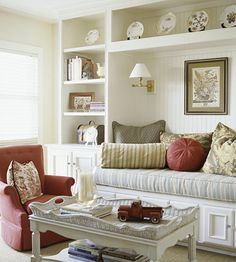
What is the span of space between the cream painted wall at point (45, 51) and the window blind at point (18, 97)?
0.50 feet

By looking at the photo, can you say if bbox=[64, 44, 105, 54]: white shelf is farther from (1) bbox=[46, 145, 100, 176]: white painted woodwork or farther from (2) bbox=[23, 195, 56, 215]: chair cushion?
(2) bbox=[23, 195, 56, 215]: chair cushion

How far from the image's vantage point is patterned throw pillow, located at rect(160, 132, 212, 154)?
3.96 metres

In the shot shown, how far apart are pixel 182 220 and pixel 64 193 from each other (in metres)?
1.61

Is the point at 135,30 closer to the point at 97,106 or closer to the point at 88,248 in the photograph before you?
the point at 97,106

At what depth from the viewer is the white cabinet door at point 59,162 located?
4703 millimetres

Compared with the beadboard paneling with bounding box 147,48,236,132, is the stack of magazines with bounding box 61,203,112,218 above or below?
below

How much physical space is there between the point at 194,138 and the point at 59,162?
1.69 m

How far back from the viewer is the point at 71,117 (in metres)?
5.11

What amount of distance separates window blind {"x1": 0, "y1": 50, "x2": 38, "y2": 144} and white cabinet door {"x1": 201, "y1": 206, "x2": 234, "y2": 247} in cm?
264

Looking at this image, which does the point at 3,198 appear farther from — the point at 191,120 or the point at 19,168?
the point at 191,120

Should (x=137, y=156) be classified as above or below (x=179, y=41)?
below

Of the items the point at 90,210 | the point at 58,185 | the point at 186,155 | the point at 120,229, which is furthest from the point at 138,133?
the point at 120,229

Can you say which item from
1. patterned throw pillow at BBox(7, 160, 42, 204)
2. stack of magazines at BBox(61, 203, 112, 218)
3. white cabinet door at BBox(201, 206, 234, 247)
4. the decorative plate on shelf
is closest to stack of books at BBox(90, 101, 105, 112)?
patterned throw pillow at BBox(7, 160, 42, 204)

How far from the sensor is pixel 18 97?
4.97 metres
